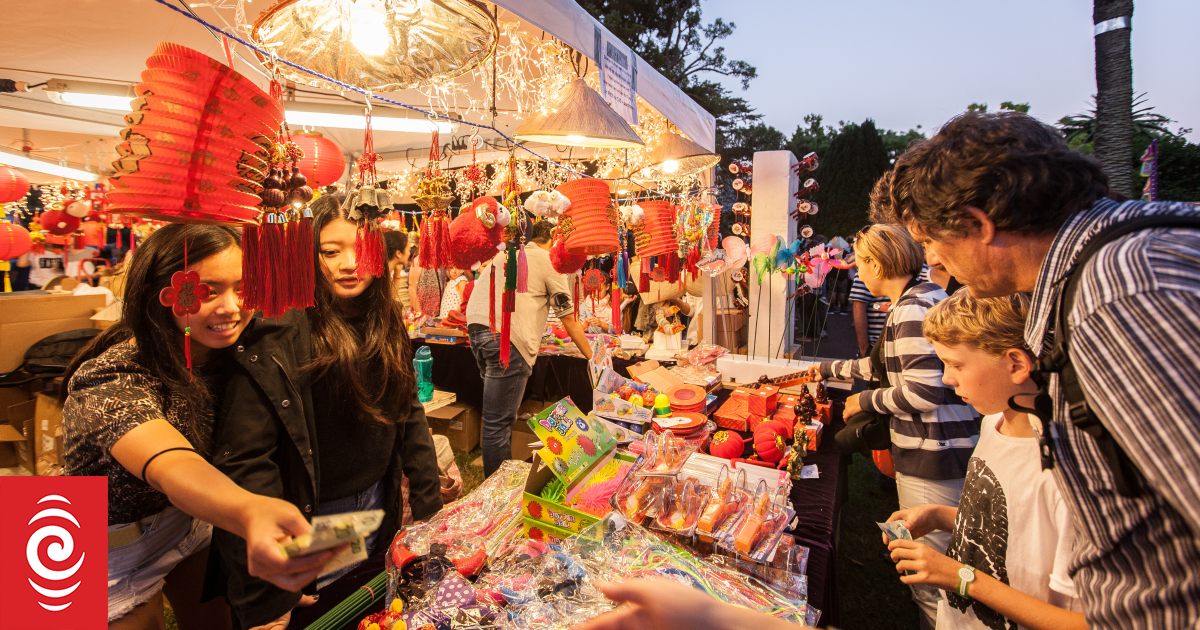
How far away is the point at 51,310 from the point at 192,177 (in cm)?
379

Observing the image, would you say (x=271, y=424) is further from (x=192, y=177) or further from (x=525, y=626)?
(x=525, y=626)

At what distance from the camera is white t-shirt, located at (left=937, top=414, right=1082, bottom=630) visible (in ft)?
3.51

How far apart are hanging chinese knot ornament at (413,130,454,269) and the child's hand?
167 cm

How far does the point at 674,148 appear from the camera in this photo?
10.6 ft

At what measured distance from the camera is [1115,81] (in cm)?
530

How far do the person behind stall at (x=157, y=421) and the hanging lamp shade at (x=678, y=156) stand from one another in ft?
8.48

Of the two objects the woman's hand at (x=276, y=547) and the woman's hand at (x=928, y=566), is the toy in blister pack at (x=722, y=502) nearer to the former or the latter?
the woman's hand at (x=928, y=566)

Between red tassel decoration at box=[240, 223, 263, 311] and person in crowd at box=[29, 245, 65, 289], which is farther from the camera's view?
person in crowd at box=[29, 245, 65, 289]

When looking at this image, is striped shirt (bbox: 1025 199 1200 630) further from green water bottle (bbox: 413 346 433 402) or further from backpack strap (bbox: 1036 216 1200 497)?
green water bottle (bbox: 413 346 433 402)

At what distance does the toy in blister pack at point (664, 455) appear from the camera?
1.57 metres

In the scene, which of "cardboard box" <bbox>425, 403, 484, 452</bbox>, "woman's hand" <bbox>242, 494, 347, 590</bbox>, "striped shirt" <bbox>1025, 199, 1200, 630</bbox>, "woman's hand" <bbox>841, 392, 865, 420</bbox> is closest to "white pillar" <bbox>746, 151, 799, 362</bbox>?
"woman's hand" <bbox>841, 392, 865, 420</bbox>

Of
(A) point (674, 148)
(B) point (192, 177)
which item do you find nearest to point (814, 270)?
(A) point (674, 148)

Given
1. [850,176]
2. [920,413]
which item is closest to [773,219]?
[920,413]

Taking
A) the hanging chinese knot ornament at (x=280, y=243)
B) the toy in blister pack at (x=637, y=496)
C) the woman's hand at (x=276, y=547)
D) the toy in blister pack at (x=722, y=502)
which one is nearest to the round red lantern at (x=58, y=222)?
the hanging chinese knot ornament at (x=280, y=243)
